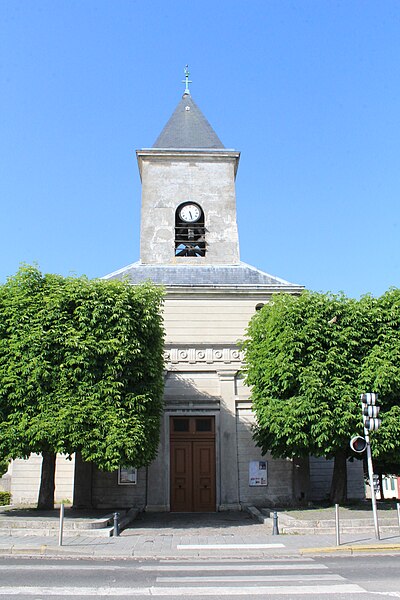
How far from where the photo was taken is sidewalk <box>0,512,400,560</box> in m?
11.4

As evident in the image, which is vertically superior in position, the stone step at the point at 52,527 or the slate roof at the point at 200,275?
the slate roof at the point at 200,275

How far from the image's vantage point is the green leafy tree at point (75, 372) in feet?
49.4

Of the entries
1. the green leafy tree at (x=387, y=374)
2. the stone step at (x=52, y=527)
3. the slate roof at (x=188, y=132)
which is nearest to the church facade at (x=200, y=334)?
the slate roof at (x=188, y=132)

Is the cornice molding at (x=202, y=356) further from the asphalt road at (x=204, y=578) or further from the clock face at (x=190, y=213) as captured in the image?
the asphalt road at (x=204, y=578)

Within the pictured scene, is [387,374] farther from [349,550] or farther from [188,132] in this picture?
[188,132]

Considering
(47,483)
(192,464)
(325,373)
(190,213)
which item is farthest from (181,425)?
(190,213)

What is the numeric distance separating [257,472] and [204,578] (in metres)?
12.7

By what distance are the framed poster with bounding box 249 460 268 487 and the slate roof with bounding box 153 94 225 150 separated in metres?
14.8

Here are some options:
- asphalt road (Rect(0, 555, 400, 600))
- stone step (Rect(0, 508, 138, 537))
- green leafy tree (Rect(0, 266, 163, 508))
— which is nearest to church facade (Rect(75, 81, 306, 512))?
green leafy tree (Rect(0, 266, 163, 508))

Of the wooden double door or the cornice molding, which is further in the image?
the cornice molding

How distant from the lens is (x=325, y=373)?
1673 cm

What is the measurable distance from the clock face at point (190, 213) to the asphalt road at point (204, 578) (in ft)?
57.5

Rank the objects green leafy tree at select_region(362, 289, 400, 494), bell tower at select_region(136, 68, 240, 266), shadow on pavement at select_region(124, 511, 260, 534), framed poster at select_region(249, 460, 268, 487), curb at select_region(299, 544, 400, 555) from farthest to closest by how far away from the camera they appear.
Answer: bell tower at select_region(136, 68, 240, 266) < framed poster at select_region(249, 460, 268, 487) < green leafy tree at select_region(362, 289, 400, 494) < shadow on pavement at select_region(124, 511, 260, 534) < curb at select_region(299, 544, 400, 555)

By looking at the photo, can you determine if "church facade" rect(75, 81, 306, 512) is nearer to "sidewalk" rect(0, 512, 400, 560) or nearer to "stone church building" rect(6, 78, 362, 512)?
"stone church building" rect(6, 78, 362, 512)
